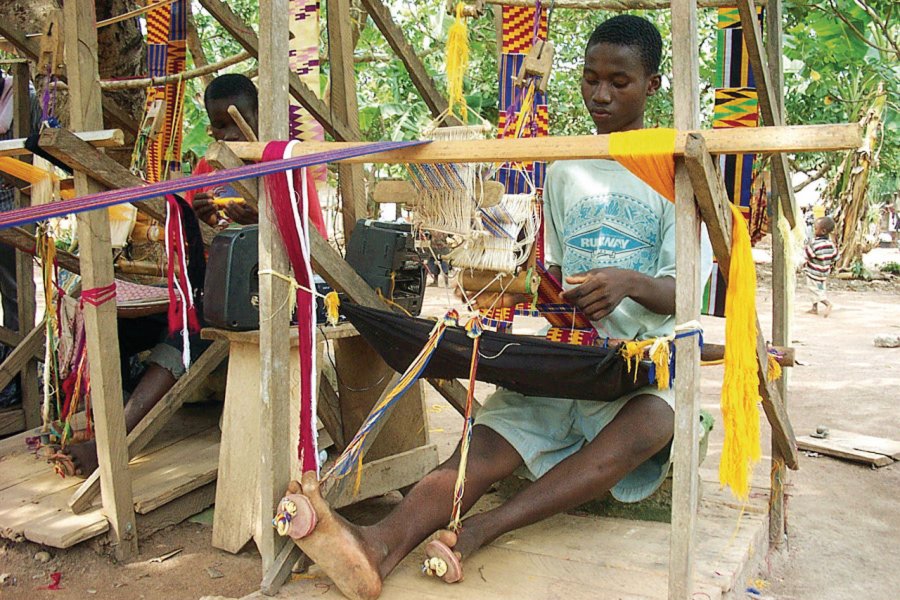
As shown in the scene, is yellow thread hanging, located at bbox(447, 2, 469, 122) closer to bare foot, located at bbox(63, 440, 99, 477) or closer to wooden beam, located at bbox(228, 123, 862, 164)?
wooden beam, located at bbox(228, 123, 862, 164)

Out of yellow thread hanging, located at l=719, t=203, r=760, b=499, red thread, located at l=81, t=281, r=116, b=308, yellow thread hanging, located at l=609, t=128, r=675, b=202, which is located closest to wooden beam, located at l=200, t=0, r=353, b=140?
red thread, located at l=81, t=281, r=116, b=308

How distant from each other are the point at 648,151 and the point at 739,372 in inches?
23.7

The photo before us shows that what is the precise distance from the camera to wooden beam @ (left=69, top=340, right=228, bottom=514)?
10.4 ft

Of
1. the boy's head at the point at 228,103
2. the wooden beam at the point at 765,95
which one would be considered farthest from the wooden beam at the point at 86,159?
the wooden beam at the point at 765,95

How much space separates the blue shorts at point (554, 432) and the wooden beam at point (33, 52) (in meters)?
2.52

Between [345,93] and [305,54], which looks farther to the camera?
[305,54]

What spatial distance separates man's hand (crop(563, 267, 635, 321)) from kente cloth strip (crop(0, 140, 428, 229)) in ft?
1.96

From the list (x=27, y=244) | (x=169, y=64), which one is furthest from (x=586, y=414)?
(x=169, y=64)

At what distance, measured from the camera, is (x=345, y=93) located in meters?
3.78

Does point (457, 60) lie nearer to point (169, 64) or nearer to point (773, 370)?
point (773, 370)

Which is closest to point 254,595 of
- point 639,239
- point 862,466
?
point 639,239

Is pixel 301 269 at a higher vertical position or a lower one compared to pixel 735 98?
lower

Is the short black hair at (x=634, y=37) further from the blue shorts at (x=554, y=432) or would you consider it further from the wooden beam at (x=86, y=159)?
the wooden beam at (x=86, y=159)

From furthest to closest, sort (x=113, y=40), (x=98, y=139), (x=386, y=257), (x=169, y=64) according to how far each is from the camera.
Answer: (x=113, y=40), (x=169, y=64), (x=386, y=257), (x=98, y=139)
